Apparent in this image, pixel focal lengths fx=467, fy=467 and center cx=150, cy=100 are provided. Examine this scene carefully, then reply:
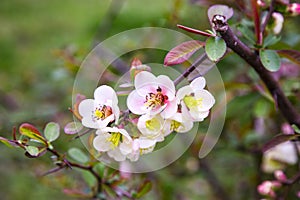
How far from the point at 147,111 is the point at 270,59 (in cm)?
19

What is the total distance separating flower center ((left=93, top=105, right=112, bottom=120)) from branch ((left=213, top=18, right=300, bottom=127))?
0.53 feet

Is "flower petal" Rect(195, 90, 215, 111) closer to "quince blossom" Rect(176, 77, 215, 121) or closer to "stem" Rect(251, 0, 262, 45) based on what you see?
"quince blossom" Rect(176, 77, 215, 121)

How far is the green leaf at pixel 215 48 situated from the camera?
546mm

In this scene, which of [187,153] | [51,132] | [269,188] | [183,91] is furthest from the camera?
[187,153]

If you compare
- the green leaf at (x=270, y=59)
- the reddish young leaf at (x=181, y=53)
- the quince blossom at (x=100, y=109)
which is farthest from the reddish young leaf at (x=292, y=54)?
the quince blossom at (x=100, y=109)

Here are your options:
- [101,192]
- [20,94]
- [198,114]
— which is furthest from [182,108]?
[20,94]

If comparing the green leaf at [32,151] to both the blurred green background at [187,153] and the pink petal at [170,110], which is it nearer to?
the pink petal at [170,110]

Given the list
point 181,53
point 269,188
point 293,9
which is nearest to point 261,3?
point 293,9

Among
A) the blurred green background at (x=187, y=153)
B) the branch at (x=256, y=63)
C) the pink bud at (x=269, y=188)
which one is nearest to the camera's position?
the branch at (x=256, y=63)

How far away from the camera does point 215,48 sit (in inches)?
21.8

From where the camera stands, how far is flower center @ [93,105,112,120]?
0.57 meters

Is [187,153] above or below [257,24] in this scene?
below

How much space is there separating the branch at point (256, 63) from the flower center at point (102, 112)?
0.16m

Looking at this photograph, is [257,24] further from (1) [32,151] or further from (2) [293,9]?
(1) [32,151]
